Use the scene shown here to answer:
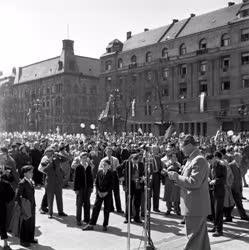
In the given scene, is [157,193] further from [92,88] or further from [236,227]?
[92,88]

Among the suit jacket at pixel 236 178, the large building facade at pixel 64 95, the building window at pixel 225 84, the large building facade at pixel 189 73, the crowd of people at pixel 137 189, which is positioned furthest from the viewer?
the large building facade at pixel 64 95

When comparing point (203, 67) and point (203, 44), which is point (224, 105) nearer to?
point (203, 67)

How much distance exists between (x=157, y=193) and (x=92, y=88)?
79.7 m

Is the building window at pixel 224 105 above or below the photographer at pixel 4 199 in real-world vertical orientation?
above

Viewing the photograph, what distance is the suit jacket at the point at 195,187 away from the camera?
6664 millimetres

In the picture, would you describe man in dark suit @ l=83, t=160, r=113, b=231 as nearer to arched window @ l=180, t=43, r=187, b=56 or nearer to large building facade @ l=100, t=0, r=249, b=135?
large building facade @ l=100, t=0, r=249, b=135

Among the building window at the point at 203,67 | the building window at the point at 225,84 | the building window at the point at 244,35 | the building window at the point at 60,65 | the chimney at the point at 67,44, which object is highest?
the chimney at the point at 67,44

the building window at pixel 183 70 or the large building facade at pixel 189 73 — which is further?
the building window at pixel 183 70

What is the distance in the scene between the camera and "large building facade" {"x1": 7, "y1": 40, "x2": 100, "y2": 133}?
8425 centimetres

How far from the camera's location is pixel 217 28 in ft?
175

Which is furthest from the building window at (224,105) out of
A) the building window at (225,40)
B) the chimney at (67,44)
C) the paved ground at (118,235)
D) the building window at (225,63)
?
the chimney at (67,44)

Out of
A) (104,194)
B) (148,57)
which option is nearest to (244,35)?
(148,57)

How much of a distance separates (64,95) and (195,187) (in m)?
79.4

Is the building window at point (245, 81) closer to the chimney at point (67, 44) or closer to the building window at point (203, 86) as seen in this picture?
the building window at point (203, 86)
